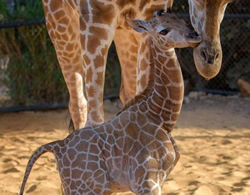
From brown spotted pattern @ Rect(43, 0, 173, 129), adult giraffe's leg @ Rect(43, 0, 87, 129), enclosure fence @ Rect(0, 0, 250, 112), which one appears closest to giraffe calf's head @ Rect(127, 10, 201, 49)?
brown spotted pattern @ Rect(43, 0, 173, 129)

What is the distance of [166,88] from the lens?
223 cm

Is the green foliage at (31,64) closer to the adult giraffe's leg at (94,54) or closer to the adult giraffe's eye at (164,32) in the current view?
the adult giraffe's leg at (94,54)

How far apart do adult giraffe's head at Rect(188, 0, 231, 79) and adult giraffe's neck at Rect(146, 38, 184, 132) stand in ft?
0.37

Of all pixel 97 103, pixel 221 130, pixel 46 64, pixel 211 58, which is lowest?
pixel 221 130

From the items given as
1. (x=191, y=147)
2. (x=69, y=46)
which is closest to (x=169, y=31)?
(x=69, y=46)

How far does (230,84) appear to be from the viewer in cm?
736

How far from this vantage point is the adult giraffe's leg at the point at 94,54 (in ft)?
9.08

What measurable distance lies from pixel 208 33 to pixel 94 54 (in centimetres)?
79

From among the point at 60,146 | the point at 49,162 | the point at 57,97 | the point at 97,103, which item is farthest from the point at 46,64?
the point at 60,146

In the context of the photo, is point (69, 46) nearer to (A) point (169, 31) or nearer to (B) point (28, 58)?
(A) point (169, 31)

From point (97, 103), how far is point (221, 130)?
9.53 feet

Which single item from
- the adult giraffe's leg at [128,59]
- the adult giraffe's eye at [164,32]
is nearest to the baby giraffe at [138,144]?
the adult giraffe's eye at [164,32]

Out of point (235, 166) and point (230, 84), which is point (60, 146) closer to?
point (235, 166)

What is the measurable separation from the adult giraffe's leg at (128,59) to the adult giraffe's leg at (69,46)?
0.40 metres
